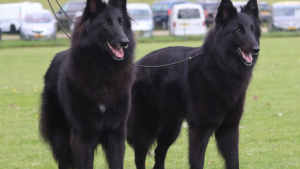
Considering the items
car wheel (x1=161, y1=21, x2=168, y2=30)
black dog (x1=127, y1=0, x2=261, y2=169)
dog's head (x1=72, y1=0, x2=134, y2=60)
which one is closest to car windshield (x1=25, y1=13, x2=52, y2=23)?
car wheel (x1=161, y1=21, x2=168, y2=30)

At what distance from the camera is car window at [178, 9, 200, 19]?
33.3 metres

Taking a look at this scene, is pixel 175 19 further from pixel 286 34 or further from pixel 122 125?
pixel 122 125

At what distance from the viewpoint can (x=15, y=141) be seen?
8617 millimetres

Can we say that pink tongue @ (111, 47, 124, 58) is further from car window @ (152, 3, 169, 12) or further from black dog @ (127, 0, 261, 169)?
car window @ (152, 3, 169, 12)

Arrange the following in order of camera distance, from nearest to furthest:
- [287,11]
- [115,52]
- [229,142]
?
[115,52] → [229,142] → [287,11]

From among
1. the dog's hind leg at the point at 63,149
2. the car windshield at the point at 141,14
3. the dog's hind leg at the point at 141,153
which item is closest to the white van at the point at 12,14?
the car windshield at the point at 141,14

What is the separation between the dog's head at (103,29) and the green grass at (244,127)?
1.64 meters

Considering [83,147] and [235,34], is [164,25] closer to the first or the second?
[235,34]

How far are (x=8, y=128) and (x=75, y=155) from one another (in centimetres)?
436

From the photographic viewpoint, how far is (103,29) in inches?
217

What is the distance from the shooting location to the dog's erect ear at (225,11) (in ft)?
19.7

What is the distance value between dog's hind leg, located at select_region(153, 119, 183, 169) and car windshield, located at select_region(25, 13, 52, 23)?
23.3 m

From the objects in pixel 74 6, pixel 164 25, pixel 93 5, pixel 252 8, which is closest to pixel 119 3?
pixel 93 5

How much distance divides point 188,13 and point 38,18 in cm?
1004
